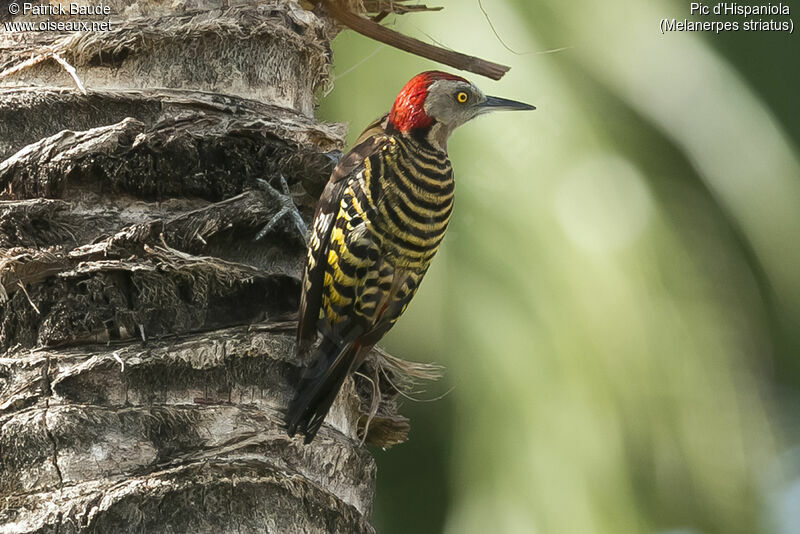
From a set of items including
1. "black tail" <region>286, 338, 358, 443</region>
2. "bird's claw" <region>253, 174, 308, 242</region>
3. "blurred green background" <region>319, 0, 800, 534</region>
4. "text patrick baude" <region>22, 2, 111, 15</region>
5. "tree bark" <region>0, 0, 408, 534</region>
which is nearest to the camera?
"tree bark" <region>0, 0, 408, 534</region>

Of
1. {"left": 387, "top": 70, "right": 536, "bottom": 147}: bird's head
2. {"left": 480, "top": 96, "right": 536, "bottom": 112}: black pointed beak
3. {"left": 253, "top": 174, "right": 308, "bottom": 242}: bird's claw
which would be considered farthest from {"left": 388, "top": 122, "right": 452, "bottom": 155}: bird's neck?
{"left": 253, "top": 174, "right": 308, "bottom": 242}: bird's claw

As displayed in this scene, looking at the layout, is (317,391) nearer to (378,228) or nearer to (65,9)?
(378,228)

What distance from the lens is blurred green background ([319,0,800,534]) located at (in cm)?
349

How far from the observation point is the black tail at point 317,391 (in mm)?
2547

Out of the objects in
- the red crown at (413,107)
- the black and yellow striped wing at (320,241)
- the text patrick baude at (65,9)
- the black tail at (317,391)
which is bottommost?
the black tail at (317,391)

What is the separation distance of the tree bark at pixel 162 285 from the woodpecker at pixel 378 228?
0.28 ft

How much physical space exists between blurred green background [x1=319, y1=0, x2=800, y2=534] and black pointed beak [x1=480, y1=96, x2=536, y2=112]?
19 centimetres

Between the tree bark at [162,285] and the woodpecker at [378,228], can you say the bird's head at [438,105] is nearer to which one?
the woodpecker at [378,228]

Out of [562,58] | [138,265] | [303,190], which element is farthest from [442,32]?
[138,265]

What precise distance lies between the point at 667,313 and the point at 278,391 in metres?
1.44

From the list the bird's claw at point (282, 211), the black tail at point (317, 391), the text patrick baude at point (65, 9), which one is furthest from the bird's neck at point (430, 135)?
the text patrick baude at point (65, 9)

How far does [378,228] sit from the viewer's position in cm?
→ 324

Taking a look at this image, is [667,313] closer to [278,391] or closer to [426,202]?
[426,202]

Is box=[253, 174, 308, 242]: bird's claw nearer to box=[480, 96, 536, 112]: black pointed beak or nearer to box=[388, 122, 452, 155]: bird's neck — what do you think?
box=[388, 122, 452, 155]: bird's neck
